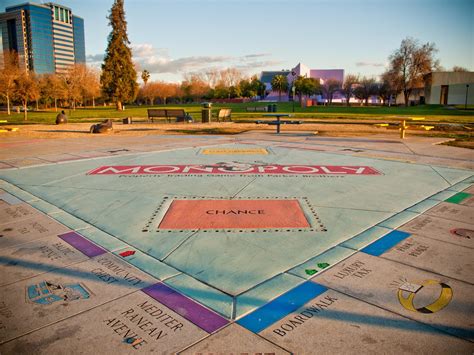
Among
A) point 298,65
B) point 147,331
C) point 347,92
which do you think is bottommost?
point 147,331

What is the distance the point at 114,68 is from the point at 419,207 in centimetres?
6465

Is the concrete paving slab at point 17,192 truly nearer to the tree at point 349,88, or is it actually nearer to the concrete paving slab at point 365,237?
the concrete paving slab at point 365,237

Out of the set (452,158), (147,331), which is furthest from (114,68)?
(147,331)

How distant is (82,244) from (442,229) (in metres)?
4.81

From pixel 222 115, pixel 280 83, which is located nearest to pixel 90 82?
pixel 222 115

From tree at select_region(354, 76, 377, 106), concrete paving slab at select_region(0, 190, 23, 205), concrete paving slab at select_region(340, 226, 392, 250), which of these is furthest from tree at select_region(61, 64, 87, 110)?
tree at select_region(354, 76, 377, 106)

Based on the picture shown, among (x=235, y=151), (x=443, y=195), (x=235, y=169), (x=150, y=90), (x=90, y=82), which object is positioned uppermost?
(x=150, y=90)

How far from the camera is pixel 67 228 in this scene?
5195mm

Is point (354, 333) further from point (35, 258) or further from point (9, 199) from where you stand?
point (9, 199)

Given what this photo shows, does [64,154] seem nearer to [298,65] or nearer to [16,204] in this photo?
[16,204]

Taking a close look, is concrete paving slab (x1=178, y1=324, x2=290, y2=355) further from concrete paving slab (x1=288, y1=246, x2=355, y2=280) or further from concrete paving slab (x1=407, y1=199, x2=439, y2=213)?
concrete paving slab (x1=407, y1=199, x2=439, y2=213)

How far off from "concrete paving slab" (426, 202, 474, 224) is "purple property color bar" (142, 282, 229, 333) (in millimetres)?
4202

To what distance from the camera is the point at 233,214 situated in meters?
5.68

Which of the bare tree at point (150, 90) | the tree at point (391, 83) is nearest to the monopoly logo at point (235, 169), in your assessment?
the tree at point (391, 83)
